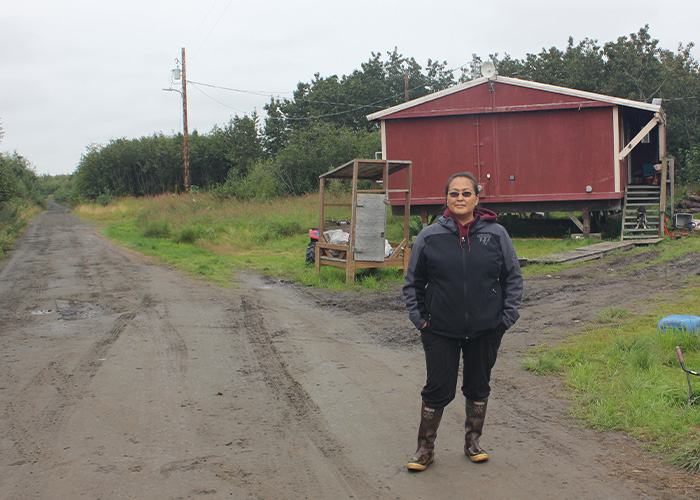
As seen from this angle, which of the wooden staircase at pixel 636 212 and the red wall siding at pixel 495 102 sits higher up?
the red wall siding at pixel 495 102

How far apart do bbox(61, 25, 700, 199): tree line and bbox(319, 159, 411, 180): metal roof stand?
33.7 feet

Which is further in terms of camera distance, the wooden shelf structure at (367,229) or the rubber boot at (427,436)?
the wooden shelf structure at (367,229)

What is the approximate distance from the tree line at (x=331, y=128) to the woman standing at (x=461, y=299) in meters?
18.9

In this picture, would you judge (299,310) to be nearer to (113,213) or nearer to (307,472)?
(307,472)

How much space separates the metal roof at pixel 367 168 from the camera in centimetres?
1160

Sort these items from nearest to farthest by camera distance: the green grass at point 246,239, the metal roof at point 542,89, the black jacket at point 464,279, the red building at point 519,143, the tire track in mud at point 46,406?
the black jacket at point 464,279, the tire track in mud at point 46,406, the green grass at point 246,239, the metal roof at point 542,89, the red building at point 519,143

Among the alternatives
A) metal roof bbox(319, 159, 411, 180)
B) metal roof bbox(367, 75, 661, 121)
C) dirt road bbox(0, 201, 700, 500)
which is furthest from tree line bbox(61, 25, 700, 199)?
dirt road bbox(0, 201, 700, 500)

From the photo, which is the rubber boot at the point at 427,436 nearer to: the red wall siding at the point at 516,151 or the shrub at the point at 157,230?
the red wall siding at the point at 516,151

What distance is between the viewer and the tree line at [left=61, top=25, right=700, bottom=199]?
30.9 m

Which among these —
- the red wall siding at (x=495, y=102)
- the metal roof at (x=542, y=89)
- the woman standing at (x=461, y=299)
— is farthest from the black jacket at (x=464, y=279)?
the red wall siding at (x=495, y=102)

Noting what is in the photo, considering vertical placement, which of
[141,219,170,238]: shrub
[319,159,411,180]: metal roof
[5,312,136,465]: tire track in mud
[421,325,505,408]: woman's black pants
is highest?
[319,159,411,180]: metal roof

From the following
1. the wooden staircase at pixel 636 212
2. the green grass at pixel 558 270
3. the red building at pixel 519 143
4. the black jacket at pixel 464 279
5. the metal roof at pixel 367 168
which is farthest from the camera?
the red building at pixel 519 143

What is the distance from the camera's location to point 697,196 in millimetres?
22172

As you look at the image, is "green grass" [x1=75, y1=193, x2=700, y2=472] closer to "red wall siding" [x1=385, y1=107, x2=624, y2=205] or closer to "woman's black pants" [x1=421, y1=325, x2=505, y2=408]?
"woman's black pants" [x1=421, y1=325, x2=505, y2=408]
